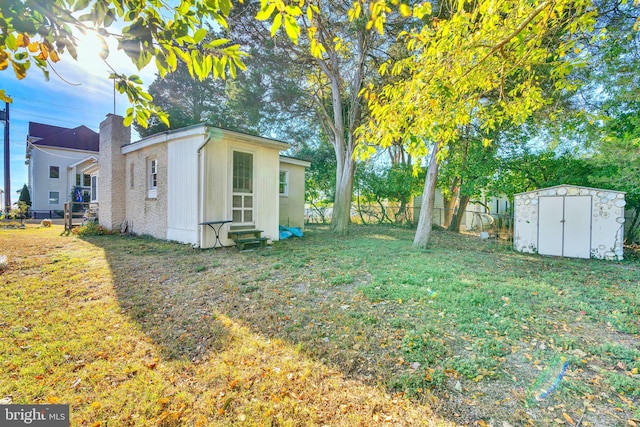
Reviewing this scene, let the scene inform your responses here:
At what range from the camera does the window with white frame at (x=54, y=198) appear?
22.7 m

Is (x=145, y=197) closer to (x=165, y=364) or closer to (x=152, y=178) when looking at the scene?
(x=152, y=178)

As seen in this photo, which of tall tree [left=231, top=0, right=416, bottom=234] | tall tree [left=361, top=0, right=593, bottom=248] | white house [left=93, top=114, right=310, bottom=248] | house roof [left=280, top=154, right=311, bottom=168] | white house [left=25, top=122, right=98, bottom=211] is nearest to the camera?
tall tree [left=361, top=0, right=593, bottom=248]

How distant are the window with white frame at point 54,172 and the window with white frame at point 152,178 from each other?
20.5m

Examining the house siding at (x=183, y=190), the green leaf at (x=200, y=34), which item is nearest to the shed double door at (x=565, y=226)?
the green leaf at (x=200, y=34)

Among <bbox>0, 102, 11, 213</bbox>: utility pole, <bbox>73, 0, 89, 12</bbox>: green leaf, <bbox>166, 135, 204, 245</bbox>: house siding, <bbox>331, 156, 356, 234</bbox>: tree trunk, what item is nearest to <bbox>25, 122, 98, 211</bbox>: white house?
<bbox>0, 102, 11, 213</bbox>: utility pole

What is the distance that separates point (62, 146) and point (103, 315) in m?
28.4

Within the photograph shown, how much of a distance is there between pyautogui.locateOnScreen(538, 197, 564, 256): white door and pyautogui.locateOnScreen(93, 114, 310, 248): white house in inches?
315

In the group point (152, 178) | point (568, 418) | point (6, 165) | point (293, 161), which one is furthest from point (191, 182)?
point (6, 165)

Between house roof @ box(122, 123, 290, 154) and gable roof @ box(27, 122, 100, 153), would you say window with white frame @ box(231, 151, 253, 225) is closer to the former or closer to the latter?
house roof @ box(122, 123, 290, 154)

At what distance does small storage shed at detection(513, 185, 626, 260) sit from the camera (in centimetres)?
732

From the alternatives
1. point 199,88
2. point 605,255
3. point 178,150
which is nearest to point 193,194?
point 178,150

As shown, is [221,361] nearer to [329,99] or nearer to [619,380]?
[619,380]

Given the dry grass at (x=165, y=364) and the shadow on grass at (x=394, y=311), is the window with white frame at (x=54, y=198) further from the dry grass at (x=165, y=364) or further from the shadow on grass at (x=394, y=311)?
the dry grass at (x=165, y=364)

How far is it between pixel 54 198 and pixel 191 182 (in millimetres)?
23501
